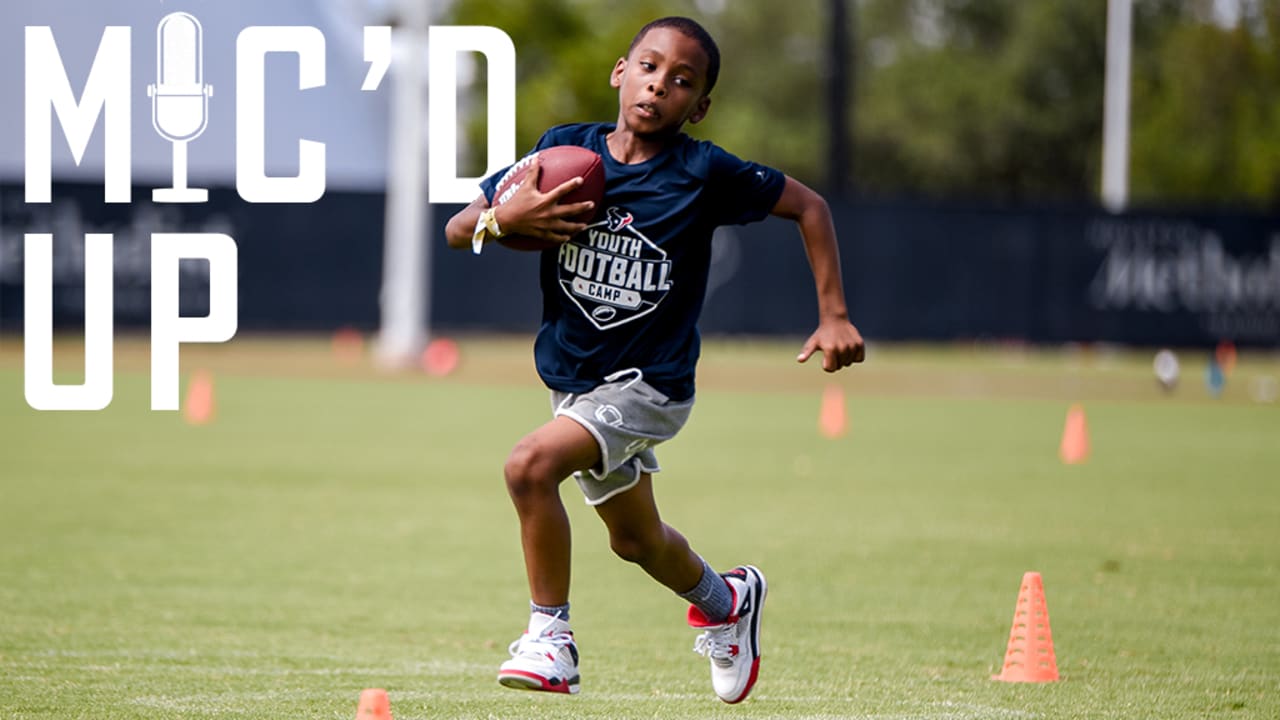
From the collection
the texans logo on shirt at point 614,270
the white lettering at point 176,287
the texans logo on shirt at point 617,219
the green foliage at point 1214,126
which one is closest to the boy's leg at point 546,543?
the texans logo on shirt at point 614,270

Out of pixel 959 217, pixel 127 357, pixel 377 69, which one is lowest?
pixel 127 357

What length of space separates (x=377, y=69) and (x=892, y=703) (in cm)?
1229

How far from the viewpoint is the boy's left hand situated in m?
5.88

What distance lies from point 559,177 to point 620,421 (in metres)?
0.81

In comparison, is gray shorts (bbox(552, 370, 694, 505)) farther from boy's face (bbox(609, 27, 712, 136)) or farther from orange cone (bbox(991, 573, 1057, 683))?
orange cone (bbox(991, 573, 1057, 683))

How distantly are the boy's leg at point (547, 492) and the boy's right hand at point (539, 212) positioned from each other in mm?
611

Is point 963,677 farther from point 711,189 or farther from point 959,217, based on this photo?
point 959,217

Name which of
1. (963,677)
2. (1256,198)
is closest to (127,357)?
(963,677)

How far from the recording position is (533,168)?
19.1 ft

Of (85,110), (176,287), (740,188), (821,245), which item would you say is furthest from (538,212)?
(85,110)

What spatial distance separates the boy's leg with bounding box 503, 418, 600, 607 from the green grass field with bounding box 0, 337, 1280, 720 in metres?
0.61

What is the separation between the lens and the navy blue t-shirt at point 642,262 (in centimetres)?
594

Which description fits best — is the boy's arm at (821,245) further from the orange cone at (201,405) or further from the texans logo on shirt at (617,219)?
the orange cone at (201,405)

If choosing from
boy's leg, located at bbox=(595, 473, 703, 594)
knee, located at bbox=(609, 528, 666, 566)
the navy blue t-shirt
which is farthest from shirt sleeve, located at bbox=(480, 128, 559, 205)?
knee, located at bbox=(609, 528, 666, 566)
